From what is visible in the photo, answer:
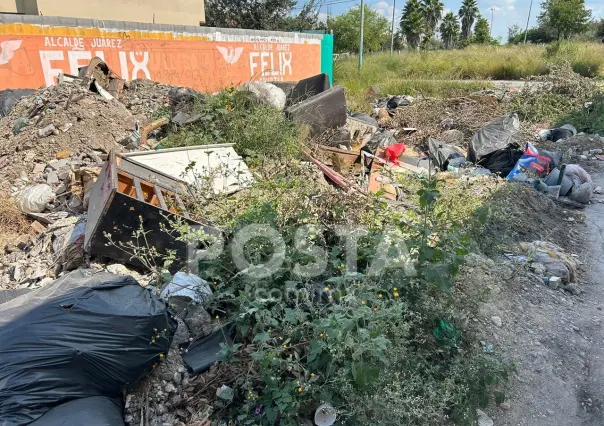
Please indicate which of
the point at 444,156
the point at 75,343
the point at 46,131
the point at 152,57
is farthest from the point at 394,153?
the point at 152,57

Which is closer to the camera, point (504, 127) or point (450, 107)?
point (504, 127)

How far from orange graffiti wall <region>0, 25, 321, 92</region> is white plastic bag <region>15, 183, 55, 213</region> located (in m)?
4.30

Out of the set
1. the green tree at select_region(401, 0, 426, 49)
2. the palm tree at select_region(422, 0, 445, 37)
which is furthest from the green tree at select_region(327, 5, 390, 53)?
the palm tree at select_region(422, 0, 445, 37)

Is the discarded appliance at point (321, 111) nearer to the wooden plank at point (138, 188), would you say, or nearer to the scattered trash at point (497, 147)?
the scattered trash at point (497, 147)

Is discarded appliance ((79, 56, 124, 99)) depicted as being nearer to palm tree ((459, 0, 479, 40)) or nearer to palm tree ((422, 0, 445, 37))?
palm tree ((422, 0, 445, 37))

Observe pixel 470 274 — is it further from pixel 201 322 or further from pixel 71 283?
pixel 71 283

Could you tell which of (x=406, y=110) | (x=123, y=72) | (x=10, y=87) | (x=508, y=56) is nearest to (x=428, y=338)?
(x=406, y=110)

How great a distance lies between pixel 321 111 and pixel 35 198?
146 inches

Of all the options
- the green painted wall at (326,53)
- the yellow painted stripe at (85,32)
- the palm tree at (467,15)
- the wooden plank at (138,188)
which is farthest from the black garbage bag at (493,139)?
the palm tree at (467,15)

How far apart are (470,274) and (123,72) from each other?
8399 millimetres

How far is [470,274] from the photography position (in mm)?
2670

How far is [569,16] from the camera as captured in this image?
32.8m

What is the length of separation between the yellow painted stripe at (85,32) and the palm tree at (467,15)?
55147mm

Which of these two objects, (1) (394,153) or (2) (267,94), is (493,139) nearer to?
(1) (394,153)
